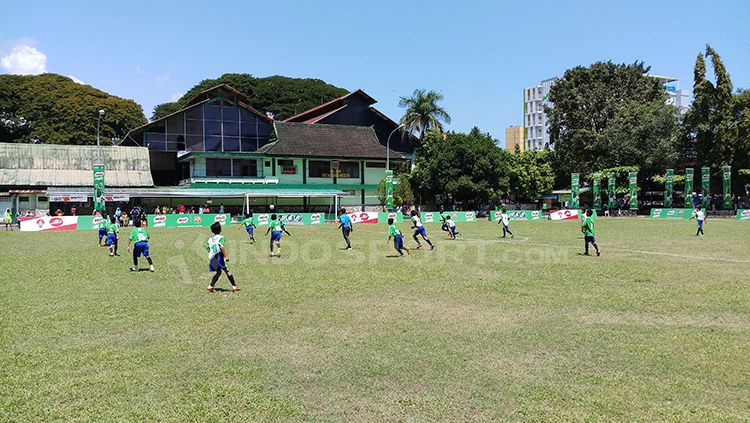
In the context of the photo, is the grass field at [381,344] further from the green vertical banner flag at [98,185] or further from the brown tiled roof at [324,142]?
the brown tiled roof at [324,142]

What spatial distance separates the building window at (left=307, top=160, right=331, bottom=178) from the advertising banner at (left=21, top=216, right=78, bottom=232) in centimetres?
2587

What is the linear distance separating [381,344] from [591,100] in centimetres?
6006

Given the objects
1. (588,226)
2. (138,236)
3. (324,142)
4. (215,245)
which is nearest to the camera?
(215,245)

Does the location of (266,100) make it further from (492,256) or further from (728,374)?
(728,374)

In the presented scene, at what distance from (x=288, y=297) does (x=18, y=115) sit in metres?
64.7

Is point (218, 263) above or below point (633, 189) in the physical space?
below

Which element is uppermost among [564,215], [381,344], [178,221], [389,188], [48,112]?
[48,112]

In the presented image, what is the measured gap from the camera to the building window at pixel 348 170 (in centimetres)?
6034

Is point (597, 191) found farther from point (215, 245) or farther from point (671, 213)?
point (215, 245)

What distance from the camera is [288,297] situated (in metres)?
12.2

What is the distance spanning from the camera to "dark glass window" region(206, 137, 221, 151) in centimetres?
5698

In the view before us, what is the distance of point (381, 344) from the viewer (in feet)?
27.2

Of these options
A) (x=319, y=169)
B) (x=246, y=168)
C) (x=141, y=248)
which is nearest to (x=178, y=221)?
(x=246, y=168)

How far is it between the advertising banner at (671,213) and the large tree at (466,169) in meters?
14.2
